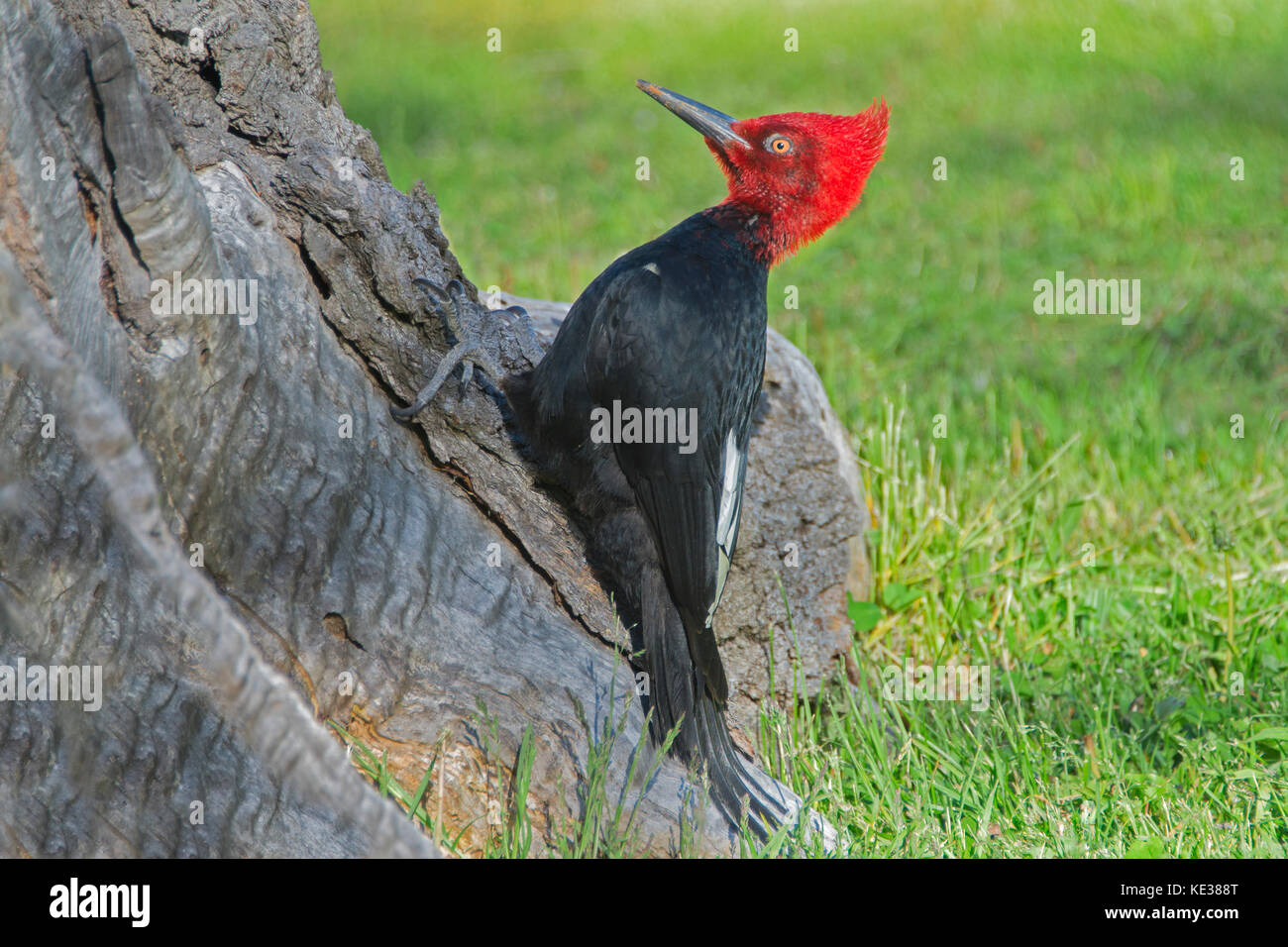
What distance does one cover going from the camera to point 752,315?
257 cm

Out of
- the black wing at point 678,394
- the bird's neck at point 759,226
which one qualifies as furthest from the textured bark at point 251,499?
the bird's neck at point 759,226

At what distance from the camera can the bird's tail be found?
2396mm

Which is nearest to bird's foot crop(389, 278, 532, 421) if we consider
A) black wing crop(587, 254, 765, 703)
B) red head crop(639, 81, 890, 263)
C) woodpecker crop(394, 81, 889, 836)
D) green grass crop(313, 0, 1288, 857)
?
woodpecker crop(394, 81, 889, 836)

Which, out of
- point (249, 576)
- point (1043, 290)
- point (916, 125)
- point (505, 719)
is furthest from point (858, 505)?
point (916, 125)

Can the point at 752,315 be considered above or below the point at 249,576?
above

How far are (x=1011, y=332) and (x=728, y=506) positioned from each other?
3028 mm

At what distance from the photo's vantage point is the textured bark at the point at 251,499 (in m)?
1.62

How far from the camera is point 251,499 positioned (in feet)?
6.40

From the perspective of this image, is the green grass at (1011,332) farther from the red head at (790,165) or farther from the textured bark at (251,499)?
the red head at (790,165)

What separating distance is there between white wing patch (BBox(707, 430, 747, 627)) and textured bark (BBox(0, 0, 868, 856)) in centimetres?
30

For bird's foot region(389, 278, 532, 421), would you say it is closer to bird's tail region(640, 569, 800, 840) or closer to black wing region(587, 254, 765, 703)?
black wing region(587, 254, 765, 703)

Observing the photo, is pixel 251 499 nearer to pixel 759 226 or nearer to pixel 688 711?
pixel 688 711

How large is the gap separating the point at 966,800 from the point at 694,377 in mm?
1104

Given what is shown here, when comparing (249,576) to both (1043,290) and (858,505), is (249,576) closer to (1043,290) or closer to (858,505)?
(858,505)
